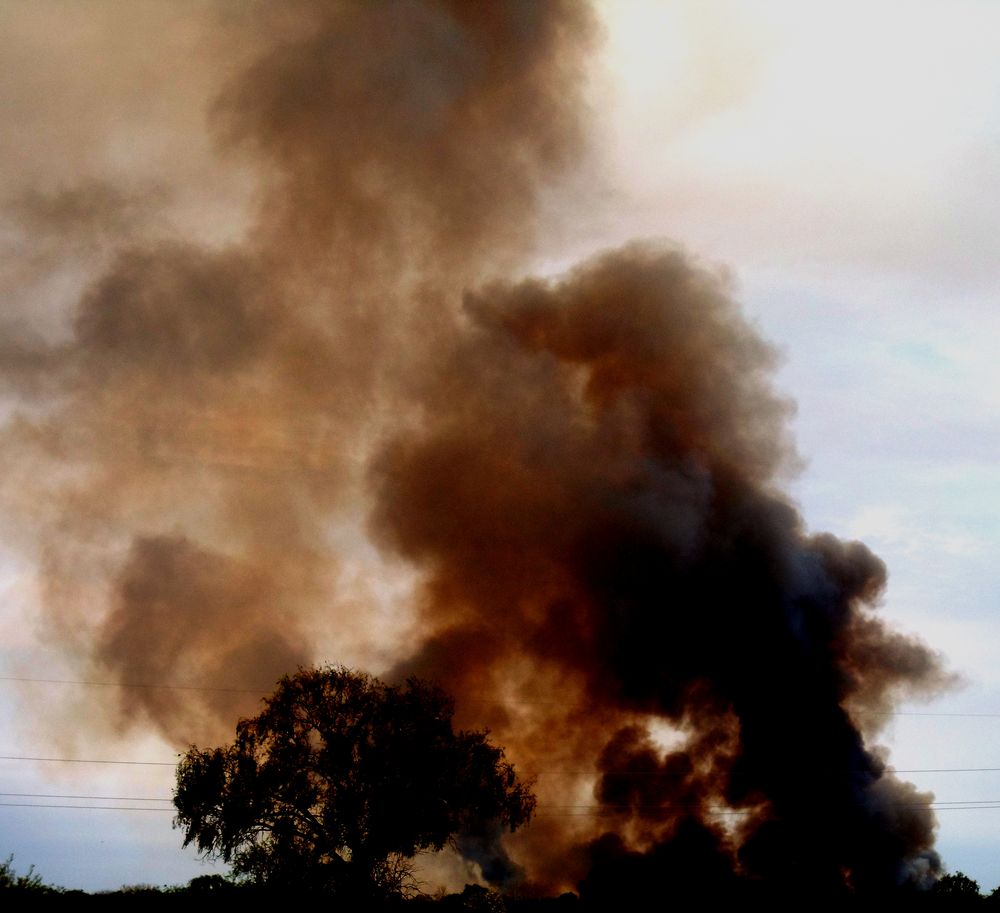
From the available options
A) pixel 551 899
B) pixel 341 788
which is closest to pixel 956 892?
pixel 551 899

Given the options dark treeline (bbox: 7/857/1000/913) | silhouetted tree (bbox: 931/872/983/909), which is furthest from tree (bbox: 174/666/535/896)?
silhouetted tree (bbox: 931/872/983/909)

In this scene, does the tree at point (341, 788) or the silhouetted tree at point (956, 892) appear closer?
the tree at point (341, 788)

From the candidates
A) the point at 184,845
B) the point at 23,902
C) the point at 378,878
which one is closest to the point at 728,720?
the point at 378,878

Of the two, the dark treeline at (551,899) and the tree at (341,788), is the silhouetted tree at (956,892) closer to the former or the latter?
the dark treeline at (551,899)

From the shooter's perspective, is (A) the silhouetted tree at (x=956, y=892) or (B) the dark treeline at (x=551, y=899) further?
(A) the silhouetted tree at (x=956, y=892)

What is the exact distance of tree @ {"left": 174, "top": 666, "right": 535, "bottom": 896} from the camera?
58000 millimetres

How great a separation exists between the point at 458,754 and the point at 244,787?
12.2m

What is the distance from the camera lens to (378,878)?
2274 inches

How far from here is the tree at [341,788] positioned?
58000mm

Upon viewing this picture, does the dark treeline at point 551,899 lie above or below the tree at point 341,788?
below

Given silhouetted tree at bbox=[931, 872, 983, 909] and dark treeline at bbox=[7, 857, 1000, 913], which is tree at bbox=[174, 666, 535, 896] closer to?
dark treeline at bbox=[7, 857, 1000, 913]

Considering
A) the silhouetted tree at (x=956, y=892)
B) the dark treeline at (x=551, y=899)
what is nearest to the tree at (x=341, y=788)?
the dark treeline at (x=551, y=899)

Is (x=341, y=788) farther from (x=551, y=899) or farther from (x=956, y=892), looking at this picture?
(x=956, y=892)

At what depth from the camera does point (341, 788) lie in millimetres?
58750
